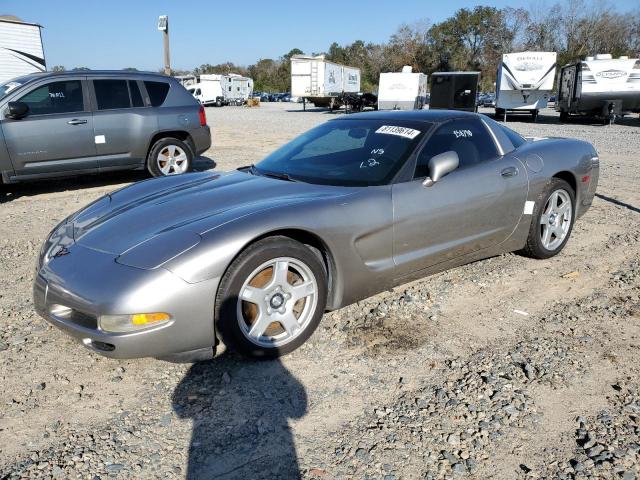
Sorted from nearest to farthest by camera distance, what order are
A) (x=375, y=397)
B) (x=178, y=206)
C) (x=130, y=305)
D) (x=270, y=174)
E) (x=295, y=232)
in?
(x=130, y=305) < (x=375, y=397) < (x=295, y=232) < (x=178, y=206) < (x=270, y=174)

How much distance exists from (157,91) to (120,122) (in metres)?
0.86

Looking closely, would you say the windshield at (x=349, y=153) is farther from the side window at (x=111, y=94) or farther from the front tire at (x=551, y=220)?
the side window at (x=111, y=94)

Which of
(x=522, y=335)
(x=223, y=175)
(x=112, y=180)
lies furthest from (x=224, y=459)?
(x=112, y=180)

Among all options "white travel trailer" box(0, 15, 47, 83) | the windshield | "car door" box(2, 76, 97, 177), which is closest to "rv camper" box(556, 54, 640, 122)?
"car door" box(2, 76, 97, 177)

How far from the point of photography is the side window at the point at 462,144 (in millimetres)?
3680

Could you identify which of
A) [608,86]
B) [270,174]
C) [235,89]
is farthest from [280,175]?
[235,89]

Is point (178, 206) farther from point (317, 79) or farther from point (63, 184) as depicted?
point (317, 79)

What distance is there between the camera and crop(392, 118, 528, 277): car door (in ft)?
11.3

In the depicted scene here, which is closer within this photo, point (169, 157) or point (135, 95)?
point (135, 95)

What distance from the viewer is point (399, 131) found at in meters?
3.85

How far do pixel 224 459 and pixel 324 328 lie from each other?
1.29m

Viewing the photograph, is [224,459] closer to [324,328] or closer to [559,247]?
[324,328]

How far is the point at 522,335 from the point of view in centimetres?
328

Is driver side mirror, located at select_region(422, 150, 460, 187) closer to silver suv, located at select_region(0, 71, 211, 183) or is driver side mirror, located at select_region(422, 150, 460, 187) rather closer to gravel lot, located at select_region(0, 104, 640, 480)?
gravel lot, located at select_region(0, 104, 640, 480)
